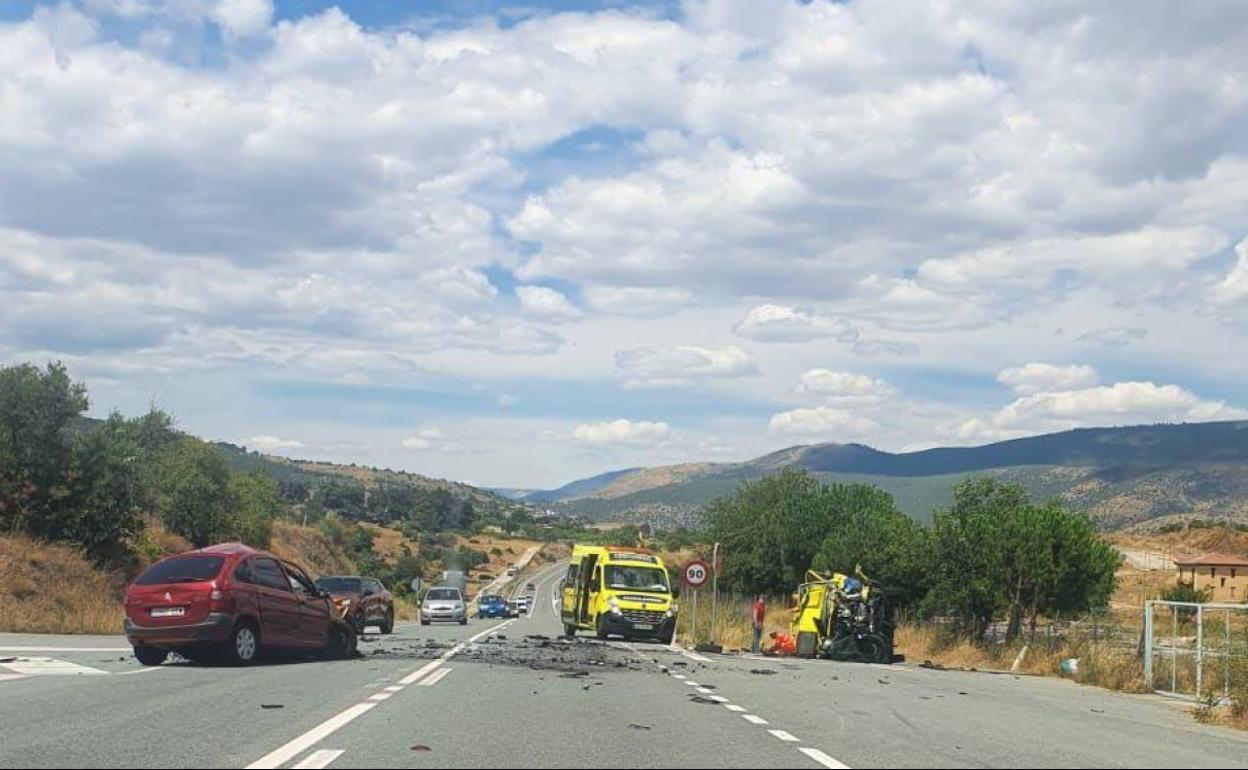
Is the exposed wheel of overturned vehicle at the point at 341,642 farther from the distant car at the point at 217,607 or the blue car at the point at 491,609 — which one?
the blue car at the point at 491,609

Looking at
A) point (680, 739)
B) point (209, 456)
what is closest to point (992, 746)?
point (680, 739)

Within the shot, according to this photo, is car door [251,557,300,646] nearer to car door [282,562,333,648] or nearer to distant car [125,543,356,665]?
distant car [125,543,356,665]

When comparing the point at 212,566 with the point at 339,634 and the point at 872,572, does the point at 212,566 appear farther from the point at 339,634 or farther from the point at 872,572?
the point at 872,572

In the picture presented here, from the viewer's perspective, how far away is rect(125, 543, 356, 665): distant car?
59.6ft

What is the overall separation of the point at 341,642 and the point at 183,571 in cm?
383

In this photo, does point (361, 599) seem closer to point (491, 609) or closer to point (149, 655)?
point (149, 655)

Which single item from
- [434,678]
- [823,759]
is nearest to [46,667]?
[434,678]

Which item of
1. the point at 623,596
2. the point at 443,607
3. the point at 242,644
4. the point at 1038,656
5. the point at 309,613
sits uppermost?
the point at 309,613

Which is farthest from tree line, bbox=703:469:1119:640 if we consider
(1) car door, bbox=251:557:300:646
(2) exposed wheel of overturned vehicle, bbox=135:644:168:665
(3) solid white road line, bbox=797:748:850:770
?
(3) solid white road line, bbox=797:748:850:770

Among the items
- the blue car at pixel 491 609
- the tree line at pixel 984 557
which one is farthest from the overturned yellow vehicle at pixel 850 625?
the blue car at pixel 491 609

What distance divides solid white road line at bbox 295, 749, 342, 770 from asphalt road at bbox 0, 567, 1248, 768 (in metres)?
0.02

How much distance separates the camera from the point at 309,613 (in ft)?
67.6

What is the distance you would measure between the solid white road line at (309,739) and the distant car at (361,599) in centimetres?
1804

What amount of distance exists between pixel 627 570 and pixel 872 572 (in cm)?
1540
